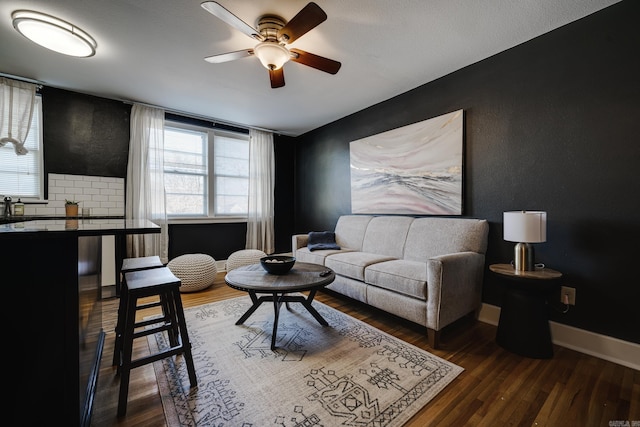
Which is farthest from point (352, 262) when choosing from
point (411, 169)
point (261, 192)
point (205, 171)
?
point (205, 171)

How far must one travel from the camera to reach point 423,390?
4.75 feet

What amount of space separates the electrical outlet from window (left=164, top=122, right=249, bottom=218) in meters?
4.24

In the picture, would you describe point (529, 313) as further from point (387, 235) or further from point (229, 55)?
point (229, 55)

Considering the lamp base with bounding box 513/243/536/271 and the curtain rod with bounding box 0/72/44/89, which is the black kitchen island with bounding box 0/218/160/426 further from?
the curtain rod with bounding box 0/72/44/89

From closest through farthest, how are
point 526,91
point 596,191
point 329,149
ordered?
point 596,191 < point 526,91 < point 329,149

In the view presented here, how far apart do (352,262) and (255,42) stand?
2.32 metres

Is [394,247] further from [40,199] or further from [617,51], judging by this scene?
[40,199]

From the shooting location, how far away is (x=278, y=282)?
6.25ft

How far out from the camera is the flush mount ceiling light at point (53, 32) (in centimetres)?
186

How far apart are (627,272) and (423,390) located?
1687 millimetres

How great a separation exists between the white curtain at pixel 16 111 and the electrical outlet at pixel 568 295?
218 inches

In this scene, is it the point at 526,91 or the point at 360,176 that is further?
the point at 360,176

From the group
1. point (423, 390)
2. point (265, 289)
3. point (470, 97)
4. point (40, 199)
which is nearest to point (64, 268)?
point (265, 289)

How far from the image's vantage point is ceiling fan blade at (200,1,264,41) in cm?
147
